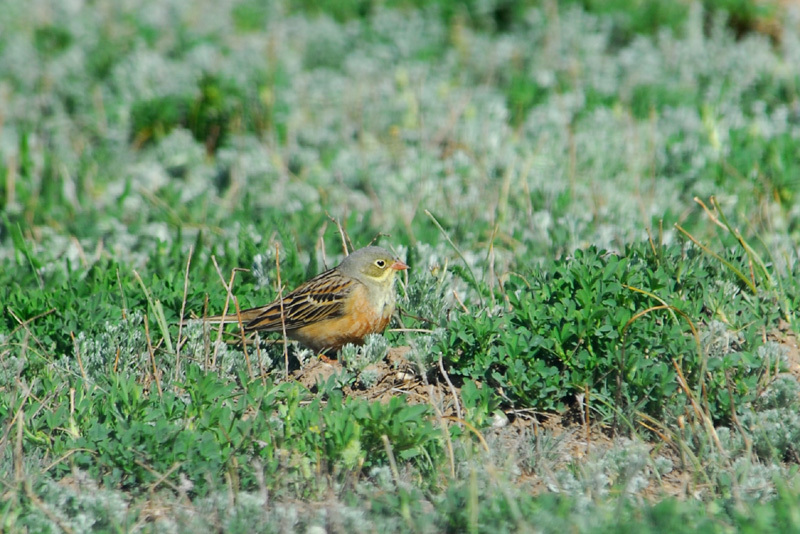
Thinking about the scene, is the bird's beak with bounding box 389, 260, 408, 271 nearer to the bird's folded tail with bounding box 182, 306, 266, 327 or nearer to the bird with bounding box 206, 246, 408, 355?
the bird with bounding box 206, 246, 408, 355

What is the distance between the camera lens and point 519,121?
10180 millimetres

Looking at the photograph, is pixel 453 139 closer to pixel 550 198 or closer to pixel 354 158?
pixel 354 158

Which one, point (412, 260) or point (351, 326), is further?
point (412, 260)

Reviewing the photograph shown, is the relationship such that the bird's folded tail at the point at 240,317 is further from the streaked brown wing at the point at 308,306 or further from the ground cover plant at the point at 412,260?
the ground cover plant at the point at 412,260

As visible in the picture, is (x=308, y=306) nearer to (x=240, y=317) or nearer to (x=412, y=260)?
(x=240, y=317)

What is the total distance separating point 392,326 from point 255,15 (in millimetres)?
7876

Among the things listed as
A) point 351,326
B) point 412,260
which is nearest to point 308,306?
point 351,326

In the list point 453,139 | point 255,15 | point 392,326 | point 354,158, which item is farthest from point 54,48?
point 392,326

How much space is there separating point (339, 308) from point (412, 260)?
0.97 meters

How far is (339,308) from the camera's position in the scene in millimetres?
6215

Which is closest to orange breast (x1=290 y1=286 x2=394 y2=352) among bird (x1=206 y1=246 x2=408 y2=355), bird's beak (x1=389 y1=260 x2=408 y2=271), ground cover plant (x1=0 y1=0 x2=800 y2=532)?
bird (x1=206 y1=246 x2=408 y2=355)

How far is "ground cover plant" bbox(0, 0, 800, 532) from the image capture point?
475 cm

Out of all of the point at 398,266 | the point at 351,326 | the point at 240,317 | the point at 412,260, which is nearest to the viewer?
the point at 240,317

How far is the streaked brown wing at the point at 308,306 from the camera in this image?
20.4 feet
